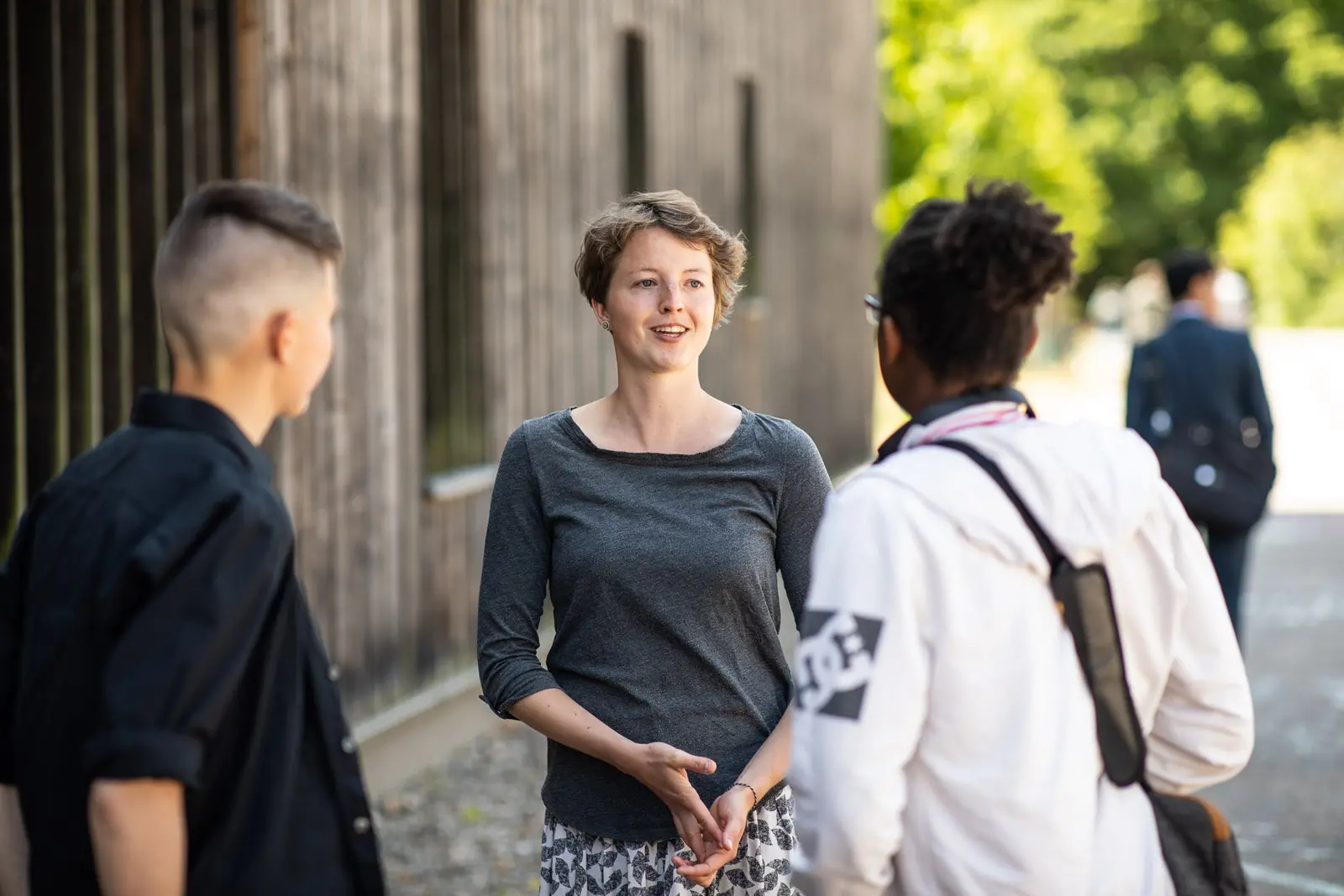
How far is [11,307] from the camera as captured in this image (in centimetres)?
458

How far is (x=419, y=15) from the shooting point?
704 cm

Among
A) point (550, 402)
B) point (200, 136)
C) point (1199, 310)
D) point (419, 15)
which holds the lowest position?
point (550, 402)

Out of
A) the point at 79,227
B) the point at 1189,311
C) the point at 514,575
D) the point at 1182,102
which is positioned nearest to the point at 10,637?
the point at 514,575

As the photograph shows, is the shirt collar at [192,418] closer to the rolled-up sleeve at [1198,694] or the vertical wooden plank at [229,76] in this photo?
the rolled-up sleeve at [1198,694]

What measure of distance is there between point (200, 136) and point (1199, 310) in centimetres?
Result: 438

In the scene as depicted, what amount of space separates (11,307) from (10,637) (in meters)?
2.81

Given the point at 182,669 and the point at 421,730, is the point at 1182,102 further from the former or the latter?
the point at 182,669

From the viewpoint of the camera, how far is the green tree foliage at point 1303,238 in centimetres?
4297

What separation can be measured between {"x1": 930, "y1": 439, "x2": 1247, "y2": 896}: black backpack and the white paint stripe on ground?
3.37 metres

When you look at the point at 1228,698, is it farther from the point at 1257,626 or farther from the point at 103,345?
the point at 1257,626

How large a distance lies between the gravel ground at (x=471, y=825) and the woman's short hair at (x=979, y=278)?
3.13 metres

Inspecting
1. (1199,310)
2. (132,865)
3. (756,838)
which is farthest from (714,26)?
(132,865)

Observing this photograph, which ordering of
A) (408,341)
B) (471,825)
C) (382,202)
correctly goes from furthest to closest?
(408,341)
(382,202)
(471,825)

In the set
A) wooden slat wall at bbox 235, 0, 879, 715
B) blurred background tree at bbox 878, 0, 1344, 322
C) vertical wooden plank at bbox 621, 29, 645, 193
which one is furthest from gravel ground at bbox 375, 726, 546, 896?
blurred background tree at bbox 878, 0, 1344, 322
